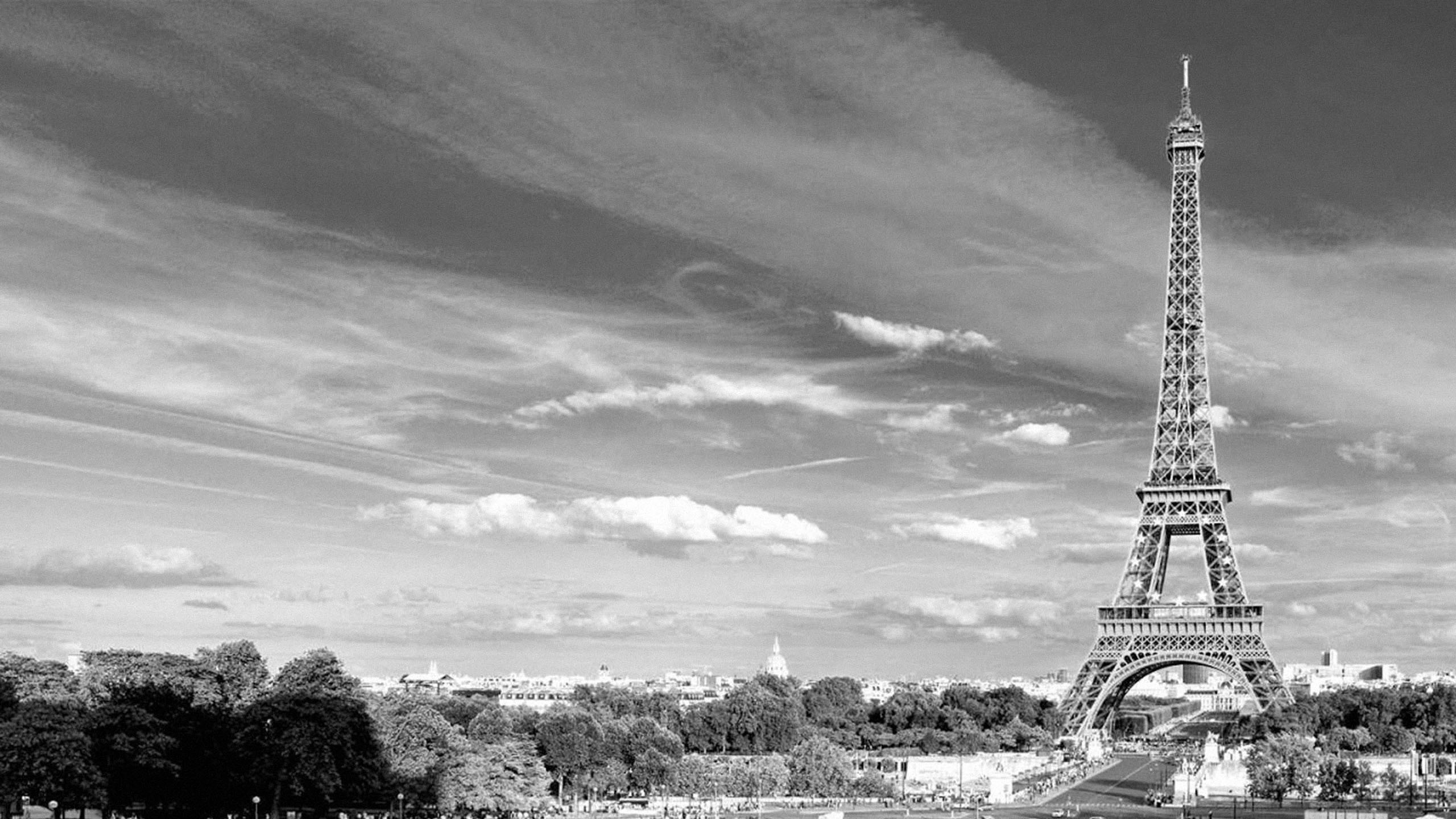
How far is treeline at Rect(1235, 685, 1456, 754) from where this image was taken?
127062 mm

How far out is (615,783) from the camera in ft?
336

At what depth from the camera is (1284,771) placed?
102438mm

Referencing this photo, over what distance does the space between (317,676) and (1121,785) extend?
189 feet

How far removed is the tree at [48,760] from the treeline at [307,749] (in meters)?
0.07

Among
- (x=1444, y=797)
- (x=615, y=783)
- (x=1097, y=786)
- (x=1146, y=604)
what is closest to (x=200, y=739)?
(x=615, y=783)

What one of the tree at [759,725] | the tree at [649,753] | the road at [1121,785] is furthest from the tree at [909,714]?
the tree at [649,753]

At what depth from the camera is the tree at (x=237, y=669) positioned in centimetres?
8406

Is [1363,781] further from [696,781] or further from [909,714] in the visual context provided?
[909,714]

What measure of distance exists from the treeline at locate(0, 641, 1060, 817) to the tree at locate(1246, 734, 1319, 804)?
2359cm

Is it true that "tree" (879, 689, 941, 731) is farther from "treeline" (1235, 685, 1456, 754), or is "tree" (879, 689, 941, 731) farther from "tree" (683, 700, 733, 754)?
"treeline" (1235, 685, 1456, 754)

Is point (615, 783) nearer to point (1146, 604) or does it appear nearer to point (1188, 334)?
point (1146, 604)

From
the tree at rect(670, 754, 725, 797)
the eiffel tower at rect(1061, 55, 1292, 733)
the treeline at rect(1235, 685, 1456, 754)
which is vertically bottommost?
the tree at rect(670, 754, 725, 797)

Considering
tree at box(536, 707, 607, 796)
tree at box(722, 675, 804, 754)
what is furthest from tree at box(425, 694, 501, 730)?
tree at box(722, 675, 804, 754)

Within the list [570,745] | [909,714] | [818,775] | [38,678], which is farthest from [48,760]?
[909,714]
